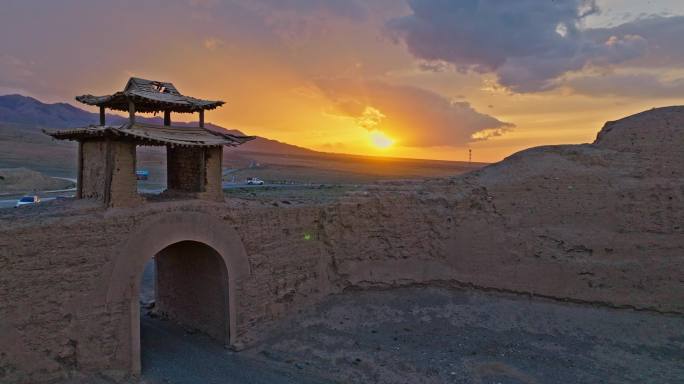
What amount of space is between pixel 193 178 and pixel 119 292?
3838 millimetres

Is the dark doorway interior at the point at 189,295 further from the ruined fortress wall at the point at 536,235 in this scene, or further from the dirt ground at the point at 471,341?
the ruined fortress wall at the point at 536,235

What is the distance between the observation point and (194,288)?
13648 millimetres

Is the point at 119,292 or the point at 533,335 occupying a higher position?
the point at 119,292

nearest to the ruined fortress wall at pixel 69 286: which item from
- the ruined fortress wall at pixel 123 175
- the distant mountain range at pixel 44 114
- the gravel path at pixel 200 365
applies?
the ruined fortress wall at pixel 123 175

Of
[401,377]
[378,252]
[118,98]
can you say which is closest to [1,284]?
[118,98]

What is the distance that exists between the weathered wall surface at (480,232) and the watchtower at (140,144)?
702 mm

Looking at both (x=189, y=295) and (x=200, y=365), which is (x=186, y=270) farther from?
(x=200, y=365)

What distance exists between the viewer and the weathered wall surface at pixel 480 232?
12523 millimetres

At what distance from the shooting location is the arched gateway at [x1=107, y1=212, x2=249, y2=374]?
1057 centimetres

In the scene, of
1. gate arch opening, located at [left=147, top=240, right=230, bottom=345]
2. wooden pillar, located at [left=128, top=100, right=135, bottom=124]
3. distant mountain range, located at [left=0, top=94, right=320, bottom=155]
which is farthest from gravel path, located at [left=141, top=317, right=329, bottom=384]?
distant mountain range, located at [left=0, top=94, right=320, bottom=155]

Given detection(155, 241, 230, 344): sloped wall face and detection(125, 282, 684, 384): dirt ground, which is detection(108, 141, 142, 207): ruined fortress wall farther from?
detection(125, 282, 684, 384): dirt ground

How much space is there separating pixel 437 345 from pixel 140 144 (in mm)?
9374

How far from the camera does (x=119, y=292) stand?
10.4m

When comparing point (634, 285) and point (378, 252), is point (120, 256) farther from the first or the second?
point (634, 285)
